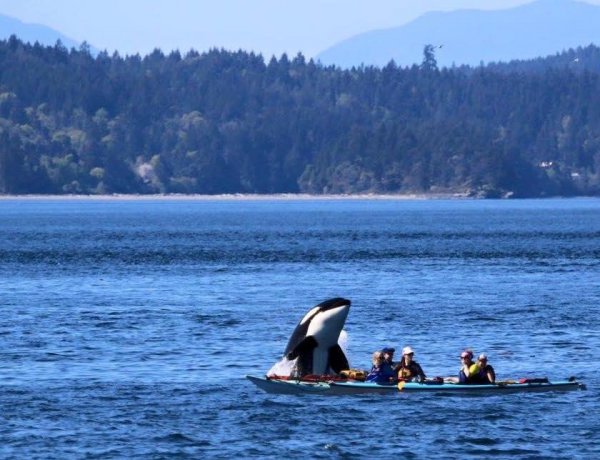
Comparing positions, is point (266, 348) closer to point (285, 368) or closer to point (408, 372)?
point (285, 368)

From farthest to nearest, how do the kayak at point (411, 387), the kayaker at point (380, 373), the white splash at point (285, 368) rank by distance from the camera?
the white splash at point (285, 368)
the kayaker at point (380, 373)
the kayak at point (411, 387)

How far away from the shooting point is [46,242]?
141625 millimetres

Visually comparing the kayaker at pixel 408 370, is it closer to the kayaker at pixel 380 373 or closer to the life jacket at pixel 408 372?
the life jacket at pixel 408 372

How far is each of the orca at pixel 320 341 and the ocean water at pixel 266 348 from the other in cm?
111

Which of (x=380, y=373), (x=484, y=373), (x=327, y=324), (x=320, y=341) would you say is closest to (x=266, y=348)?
(x=320, y=341)

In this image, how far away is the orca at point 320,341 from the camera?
42781 mm

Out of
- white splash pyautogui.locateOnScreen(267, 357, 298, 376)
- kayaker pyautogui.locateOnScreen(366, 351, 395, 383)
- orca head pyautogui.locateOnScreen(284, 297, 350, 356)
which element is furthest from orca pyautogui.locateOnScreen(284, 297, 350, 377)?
kayaker pyautogui.locateOnScreen(366, 351, 395, 383)

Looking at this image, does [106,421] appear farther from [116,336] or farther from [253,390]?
[116,336]

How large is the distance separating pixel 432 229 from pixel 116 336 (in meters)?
122

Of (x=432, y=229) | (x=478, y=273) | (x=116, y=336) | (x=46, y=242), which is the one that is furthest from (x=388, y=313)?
(x=432, y=229)

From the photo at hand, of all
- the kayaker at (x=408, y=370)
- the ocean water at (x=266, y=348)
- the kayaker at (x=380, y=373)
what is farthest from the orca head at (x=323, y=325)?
the kayaker at (x=408, y=370)

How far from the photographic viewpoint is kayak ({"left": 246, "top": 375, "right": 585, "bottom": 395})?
41844 mm

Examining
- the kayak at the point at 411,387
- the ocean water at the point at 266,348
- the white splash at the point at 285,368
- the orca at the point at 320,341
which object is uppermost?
the orca at the point at 320,341

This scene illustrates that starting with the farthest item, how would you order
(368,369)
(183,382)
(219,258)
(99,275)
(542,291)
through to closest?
(219,258)
(99,275)
(542,291)
(368,369)
(183,382)
